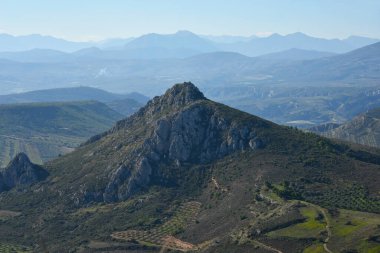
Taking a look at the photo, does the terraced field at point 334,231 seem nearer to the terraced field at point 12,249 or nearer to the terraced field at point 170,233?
the terraced field at point 170,233

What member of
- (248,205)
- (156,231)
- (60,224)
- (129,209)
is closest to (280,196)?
(248,205)

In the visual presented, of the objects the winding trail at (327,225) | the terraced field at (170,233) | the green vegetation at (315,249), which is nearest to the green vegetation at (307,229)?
the winding trail at (327,225)

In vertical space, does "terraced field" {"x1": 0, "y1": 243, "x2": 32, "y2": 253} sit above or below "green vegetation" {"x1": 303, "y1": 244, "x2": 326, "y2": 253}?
below

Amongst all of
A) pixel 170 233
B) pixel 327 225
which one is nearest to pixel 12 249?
pixel 170 233

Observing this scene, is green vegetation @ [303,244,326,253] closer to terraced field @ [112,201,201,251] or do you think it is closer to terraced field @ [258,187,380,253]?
terraced field @ [258,187,380,253]

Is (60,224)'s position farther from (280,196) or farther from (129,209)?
(280,196)

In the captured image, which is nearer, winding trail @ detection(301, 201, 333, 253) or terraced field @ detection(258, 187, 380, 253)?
terraced field @ detection(258, 187, 380, 253)

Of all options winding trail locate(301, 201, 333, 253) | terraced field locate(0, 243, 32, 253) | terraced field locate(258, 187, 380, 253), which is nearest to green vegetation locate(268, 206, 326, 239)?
terraced field locate(258, 187, 380, 253)

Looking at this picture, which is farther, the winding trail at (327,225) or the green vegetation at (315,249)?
the winding trail at (327,225)
